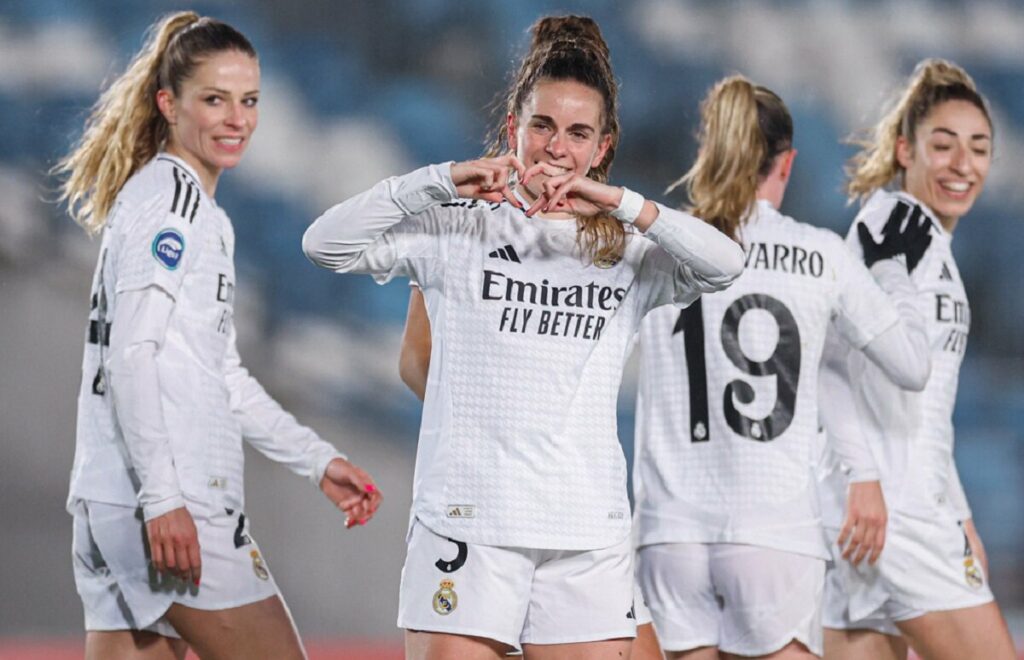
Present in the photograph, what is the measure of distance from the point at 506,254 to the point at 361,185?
163 inches

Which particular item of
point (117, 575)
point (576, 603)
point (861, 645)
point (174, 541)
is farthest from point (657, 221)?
point (861, 645)

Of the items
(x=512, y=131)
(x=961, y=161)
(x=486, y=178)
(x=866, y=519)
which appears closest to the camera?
(x=486, y=178)

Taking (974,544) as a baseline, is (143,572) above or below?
below

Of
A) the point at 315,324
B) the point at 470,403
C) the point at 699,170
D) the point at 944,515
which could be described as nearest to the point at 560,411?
the point at 470,403

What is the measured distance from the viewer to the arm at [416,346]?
3117 millimetres

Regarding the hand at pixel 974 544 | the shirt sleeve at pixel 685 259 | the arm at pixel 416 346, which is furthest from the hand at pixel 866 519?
the arm at pixel 416 346

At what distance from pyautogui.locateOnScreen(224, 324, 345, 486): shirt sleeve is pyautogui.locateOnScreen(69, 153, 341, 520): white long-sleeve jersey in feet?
0.45

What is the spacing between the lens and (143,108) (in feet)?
11.0

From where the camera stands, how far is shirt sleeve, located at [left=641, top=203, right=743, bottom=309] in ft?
8.41

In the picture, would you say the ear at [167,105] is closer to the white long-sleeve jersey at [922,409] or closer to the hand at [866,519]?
the white long-sleeve jersey at [922,409]

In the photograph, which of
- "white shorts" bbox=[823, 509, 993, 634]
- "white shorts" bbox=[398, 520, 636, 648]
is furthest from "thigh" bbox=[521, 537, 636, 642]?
"white shorts" bbox=[823, 509, 993, 634]

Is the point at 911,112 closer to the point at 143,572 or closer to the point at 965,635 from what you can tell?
the point at 965,635

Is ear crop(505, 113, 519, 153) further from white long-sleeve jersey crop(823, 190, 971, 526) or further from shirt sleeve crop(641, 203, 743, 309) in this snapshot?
white long-sleeve jersey crop(823, 190, 971, 526)

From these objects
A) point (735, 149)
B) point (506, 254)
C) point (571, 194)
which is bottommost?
point (506, 254)
